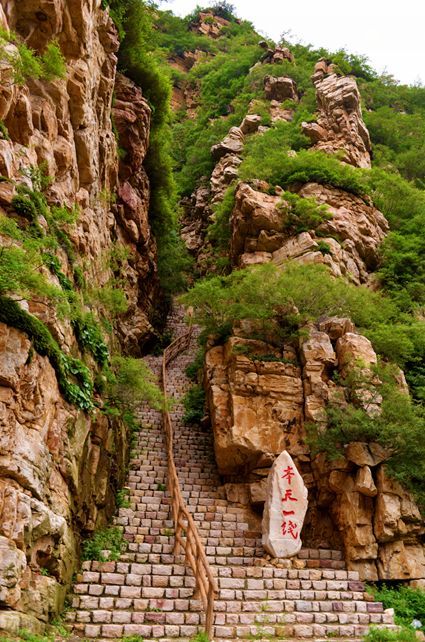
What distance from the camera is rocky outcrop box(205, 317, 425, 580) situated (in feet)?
28.1

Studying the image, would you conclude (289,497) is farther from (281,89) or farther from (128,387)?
(281,89)

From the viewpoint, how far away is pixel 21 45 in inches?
314

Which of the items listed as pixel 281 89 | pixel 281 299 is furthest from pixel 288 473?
pixel 281 89

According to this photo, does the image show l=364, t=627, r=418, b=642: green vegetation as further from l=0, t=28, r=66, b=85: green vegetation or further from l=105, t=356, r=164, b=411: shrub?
l=0, t=28, r=66, b=85: green vegetation

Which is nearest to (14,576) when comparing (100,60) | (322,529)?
(322,529)

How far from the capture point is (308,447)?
10406mm

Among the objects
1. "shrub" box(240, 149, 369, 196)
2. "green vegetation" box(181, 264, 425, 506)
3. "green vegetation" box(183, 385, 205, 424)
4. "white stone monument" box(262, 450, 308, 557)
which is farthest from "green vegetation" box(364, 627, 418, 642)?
"shrub" box(240, 149, 369, 196)

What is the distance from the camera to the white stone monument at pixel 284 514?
8312 mm

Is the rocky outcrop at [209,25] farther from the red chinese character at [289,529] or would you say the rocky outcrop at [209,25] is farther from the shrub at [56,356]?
the red chinese character at [289,529]

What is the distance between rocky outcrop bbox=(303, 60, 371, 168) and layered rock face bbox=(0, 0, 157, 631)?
10494mm

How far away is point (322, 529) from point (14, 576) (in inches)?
261

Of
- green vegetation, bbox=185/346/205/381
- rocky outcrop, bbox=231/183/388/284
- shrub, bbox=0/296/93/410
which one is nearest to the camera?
shrub, bbox=0/296/93/410

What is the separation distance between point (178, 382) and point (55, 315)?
9693mm

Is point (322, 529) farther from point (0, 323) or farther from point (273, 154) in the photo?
point (273, 154)
